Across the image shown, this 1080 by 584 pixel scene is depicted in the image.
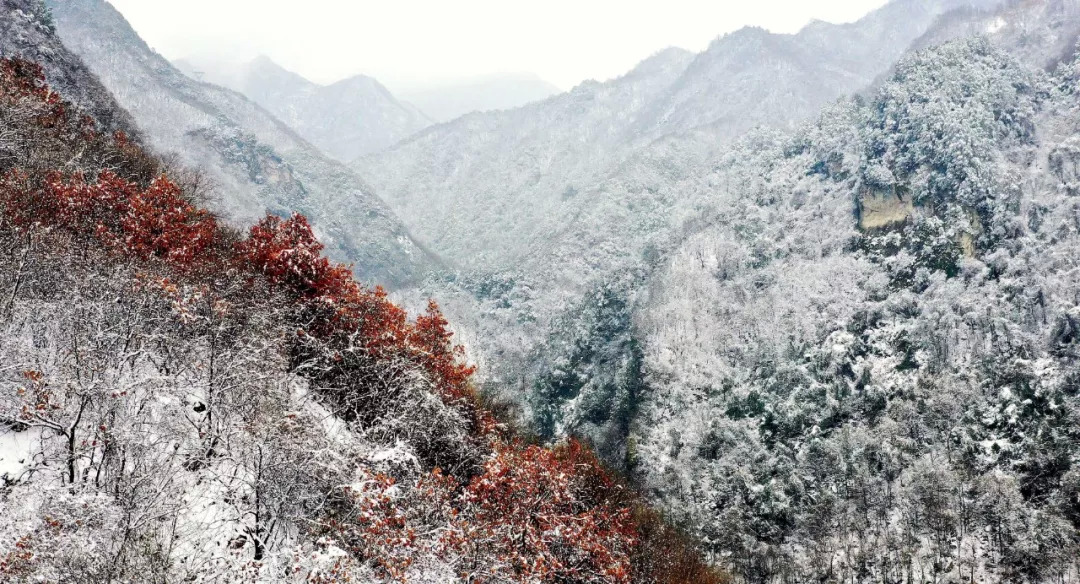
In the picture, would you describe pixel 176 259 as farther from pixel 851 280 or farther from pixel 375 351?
pixel 851 280

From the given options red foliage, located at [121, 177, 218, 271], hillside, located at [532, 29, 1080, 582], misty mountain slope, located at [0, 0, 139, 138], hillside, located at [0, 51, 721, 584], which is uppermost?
misty mountain slope, located at [0, 0, 139, 138]

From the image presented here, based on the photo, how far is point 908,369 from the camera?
13350cm

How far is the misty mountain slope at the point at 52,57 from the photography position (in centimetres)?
4475

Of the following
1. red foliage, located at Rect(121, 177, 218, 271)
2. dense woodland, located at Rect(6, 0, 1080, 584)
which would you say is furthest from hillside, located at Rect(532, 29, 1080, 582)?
red foliage, located at Rect(121, 177, 218, 271)

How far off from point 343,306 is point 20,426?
10.1 m

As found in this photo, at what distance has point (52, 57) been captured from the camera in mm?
47906

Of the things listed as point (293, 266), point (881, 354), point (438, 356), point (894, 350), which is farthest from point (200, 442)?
point (894, 350)

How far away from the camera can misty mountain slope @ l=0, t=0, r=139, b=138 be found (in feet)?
147

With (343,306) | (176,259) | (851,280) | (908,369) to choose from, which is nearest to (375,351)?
(343,306)

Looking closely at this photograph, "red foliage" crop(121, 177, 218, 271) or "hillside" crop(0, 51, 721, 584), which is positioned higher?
"red foliage" crop(121, 177, 218, 271)

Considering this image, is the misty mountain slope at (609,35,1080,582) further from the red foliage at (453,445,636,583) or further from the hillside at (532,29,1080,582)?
the red foliage at (453,445,636,583)

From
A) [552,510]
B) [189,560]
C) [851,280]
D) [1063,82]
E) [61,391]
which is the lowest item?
[851,280]

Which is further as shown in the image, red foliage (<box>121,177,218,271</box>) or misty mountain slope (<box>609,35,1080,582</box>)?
misty mountain slope (<box>609,35,1080,582</box>)

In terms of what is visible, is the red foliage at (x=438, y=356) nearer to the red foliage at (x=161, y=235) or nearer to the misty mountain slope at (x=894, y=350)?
the red foliage at (x=161, y=235)
